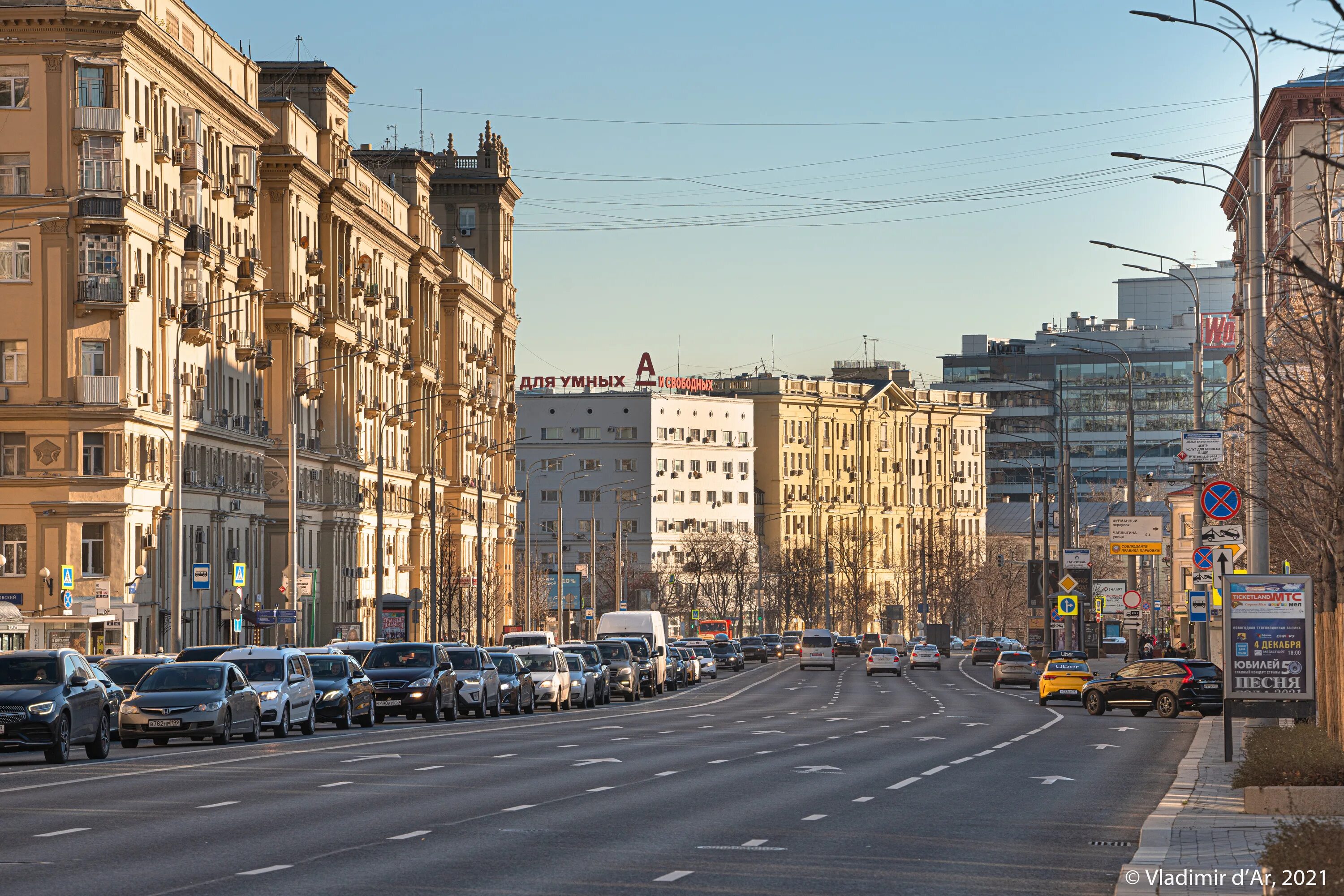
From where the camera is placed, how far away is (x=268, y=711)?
3662 centimetres

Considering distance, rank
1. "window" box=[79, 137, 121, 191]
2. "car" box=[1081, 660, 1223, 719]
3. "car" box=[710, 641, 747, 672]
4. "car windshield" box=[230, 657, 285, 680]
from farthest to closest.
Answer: "car" box=[710, 641, 747, 672] < "window" box=[79, 137, 121, 191] < "car" box=[1081, 660, 1223, 719] < "car windshield" box=[230, 657, 285, 680]

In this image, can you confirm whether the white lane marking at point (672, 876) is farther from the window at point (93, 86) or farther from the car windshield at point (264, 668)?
the window at point (93, 86)

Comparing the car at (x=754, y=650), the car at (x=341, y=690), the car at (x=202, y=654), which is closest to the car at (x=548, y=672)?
the car at (x=341, y=690)

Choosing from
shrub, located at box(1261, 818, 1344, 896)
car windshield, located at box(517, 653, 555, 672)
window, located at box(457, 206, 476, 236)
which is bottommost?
car windshield, located at box(517, 653, 555, 672)

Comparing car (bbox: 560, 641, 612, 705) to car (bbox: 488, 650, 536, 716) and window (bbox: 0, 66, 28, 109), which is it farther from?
window (bbox: 0, 66, 28, 109)

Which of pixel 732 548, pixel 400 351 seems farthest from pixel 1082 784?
pixel 732 548

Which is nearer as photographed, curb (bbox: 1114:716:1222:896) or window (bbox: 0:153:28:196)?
curb (bbox: 1114:716:1222:896)

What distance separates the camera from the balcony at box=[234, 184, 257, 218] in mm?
78938

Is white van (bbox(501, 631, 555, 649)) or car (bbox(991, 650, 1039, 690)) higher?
white van (bbox(501, 631, 555, 649))

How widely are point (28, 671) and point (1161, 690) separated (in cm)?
2883

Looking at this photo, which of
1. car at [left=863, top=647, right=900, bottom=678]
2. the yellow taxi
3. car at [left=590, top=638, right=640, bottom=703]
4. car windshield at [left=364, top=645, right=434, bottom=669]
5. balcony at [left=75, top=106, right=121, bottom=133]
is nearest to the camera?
car windshield at [left=364, top=645, right=434, bottom=669]

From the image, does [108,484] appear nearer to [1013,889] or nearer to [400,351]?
[400,351]

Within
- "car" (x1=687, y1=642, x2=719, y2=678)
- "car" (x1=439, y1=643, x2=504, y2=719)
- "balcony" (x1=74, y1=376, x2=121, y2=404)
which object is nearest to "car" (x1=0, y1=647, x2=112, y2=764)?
"car" (x1=439, y1=643, x2=504, y2=719)

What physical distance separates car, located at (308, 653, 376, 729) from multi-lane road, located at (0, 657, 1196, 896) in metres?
2.82
